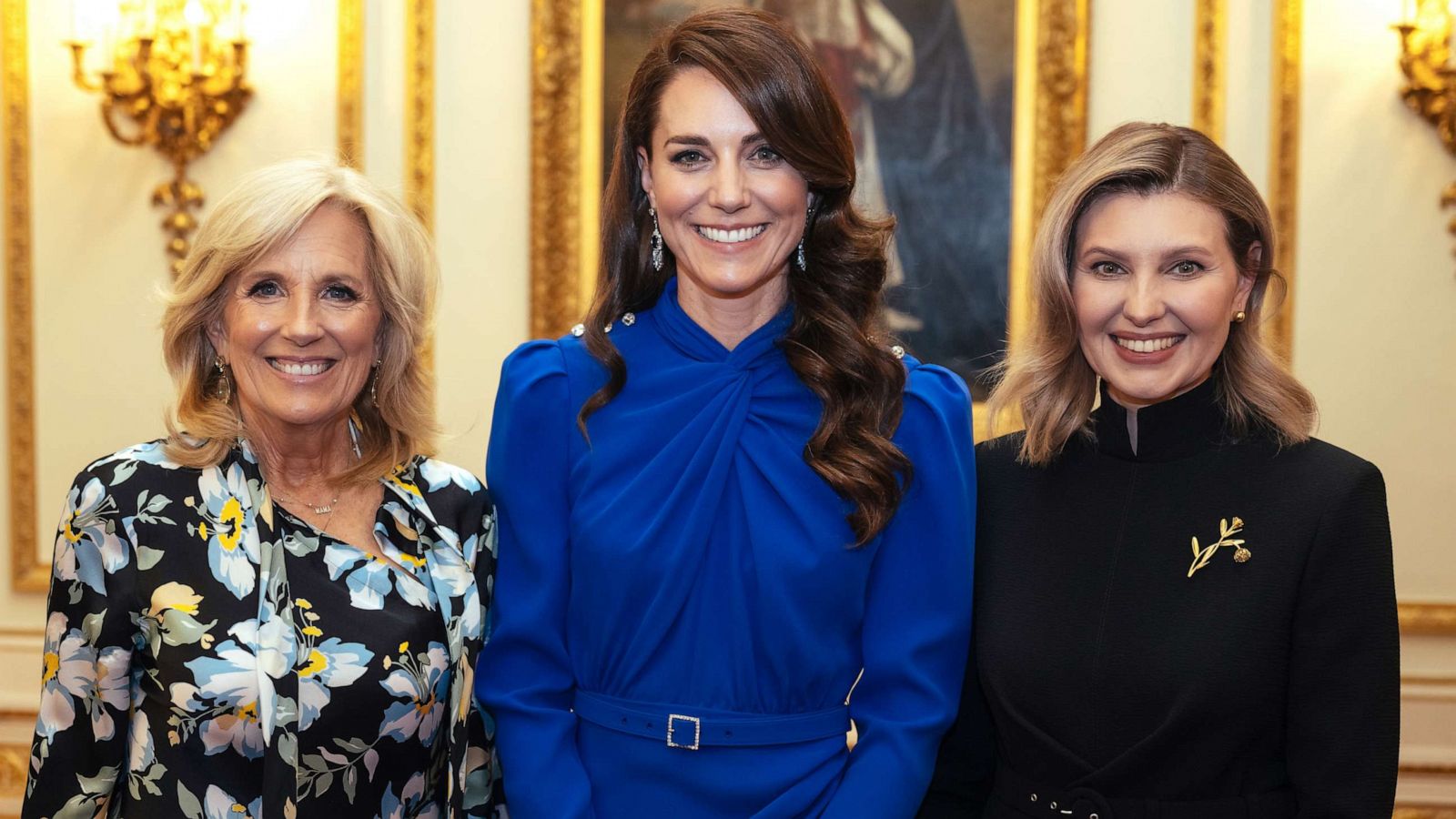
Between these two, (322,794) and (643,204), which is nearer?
(322,794)

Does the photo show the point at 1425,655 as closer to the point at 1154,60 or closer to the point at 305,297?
the point at 1154,60

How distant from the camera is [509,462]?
87.8 inches

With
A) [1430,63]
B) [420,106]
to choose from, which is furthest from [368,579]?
[1430,63]

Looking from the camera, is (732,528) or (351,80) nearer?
(732,528)

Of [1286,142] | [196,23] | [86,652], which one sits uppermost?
[196,23]

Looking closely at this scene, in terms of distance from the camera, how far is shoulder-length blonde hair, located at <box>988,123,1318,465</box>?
2.13 meters

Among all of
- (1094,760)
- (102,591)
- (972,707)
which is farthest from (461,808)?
(1094,760)

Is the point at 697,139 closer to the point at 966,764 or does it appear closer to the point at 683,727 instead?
the point at 683,727

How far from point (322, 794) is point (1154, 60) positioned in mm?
3742

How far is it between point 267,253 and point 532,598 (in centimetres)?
71

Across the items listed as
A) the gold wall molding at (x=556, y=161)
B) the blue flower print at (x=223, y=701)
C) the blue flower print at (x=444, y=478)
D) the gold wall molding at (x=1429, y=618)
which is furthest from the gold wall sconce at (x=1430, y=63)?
the blue flower print at (x=223, y=701)

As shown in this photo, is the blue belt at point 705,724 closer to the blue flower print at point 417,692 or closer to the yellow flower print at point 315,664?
the blue flower print at point 417,692

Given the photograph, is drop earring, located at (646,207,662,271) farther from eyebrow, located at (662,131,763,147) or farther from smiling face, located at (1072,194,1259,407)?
smiling face, located at (1072,194,1259,407)

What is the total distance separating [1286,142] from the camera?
15.1ft
